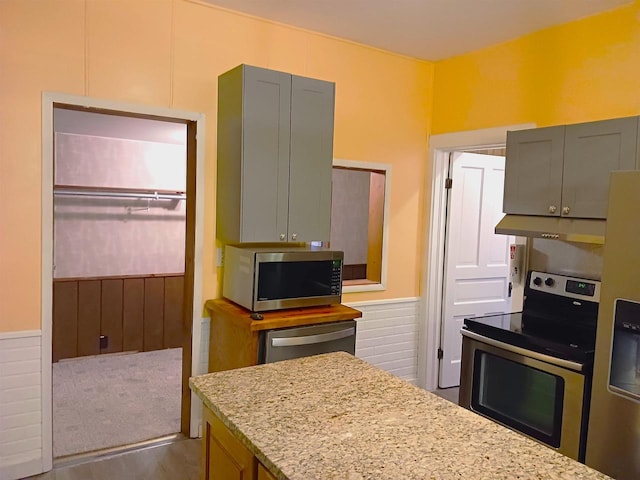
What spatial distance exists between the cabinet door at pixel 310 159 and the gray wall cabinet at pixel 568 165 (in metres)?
1.07

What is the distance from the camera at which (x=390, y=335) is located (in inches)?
151

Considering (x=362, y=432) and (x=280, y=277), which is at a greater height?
(x=280, y=277)

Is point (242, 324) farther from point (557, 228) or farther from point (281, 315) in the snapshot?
point (557, 228)

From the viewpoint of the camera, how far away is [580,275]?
2830mm

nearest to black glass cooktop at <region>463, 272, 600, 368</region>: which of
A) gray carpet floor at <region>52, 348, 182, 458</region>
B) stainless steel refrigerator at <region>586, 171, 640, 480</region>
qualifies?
stainless steel refrigerator at <region>586, 171, 640, 480</region>

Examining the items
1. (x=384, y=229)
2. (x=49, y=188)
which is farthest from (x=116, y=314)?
(x=384, y=229)

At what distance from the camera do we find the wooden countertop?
263 centimetres

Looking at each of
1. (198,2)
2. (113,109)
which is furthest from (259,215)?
(198,2)

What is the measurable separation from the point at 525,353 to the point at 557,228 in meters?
0.66

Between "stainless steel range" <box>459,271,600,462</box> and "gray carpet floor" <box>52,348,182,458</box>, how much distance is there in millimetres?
1984

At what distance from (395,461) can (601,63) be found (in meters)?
2.66

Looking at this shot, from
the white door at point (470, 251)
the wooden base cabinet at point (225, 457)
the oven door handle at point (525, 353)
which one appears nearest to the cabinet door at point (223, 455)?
the wooden base cabinet at point (225, 457)

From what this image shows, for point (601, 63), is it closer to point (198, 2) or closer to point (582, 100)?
point (582, 100)

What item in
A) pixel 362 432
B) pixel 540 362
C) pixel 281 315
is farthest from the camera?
pixel 281 315
